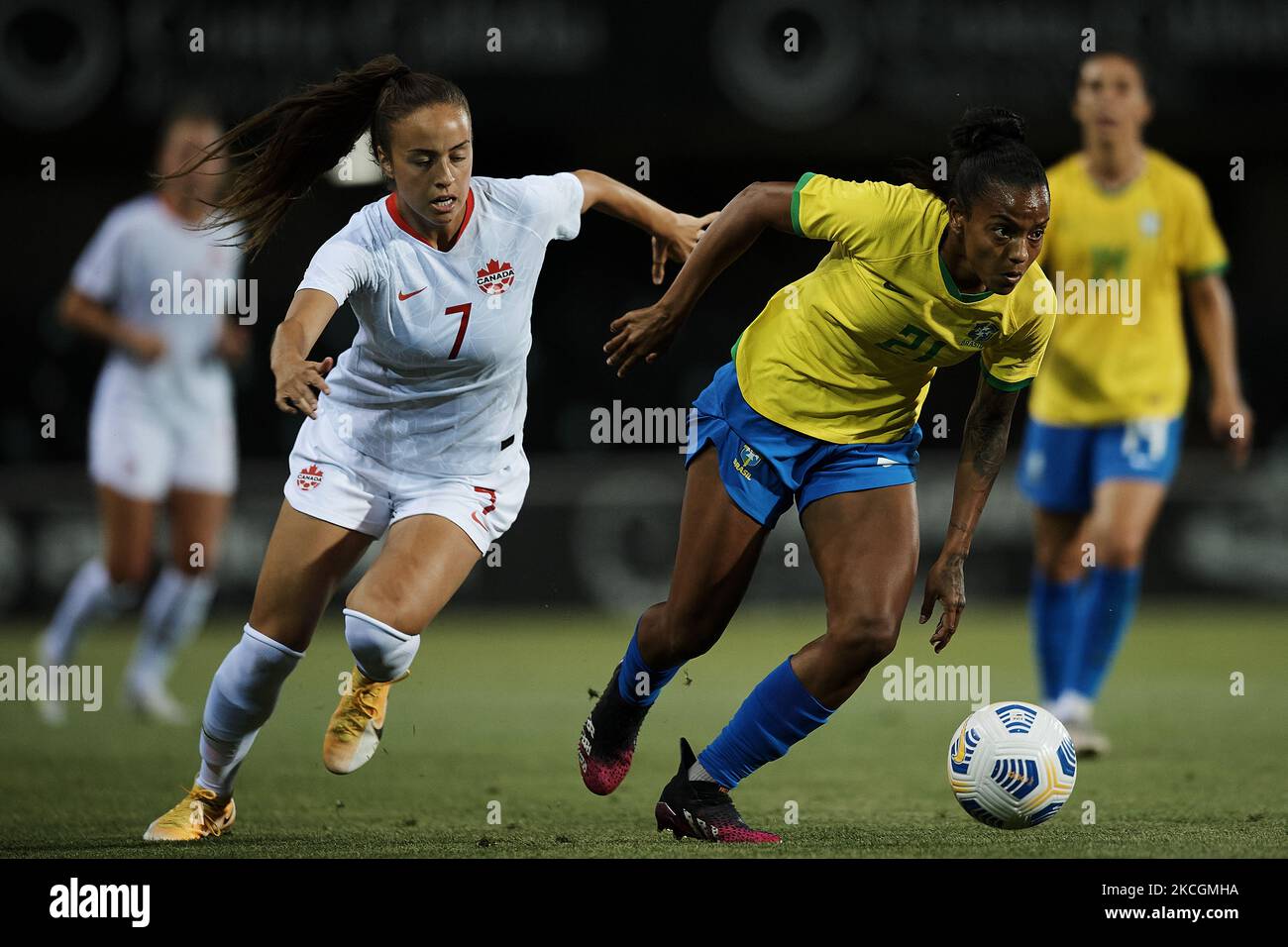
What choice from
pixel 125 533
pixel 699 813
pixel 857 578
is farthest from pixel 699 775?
pixel 125 533

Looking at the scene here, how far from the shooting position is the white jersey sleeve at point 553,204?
193 inches

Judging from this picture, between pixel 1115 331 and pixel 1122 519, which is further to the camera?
pixel 1115 331

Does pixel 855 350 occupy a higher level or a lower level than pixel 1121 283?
lower

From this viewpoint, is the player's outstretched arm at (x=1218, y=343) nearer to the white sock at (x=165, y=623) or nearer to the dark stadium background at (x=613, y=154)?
the dark stadium background at (x=613, y=154)

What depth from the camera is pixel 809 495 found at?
4.61m

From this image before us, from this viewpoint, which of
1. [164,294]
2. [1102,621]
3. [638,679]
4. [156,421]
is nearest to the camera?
[638,679]

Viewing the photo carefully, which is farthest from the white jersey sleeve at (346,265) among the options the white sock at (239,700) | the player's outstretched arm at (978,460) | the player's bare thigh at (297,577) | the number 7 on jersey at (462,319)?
the player's outstretched arm at (978,460)

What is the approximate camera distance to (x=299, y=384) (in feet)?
12.8

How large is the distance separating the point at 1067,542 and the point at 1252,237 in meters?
6.74

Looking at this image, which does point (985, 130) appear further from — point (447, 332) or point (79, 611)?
point (79, 611)

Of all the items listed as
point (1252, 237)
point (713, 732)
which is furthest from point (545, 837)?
point (1252, 237)

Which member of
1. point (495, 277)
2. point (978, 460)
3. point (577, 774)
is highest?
point (495, 277)

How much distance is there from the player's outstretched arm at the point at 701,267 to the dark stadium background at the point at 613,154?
4908 millimetres

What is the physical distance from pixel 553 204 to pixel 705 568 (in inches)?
45.7
